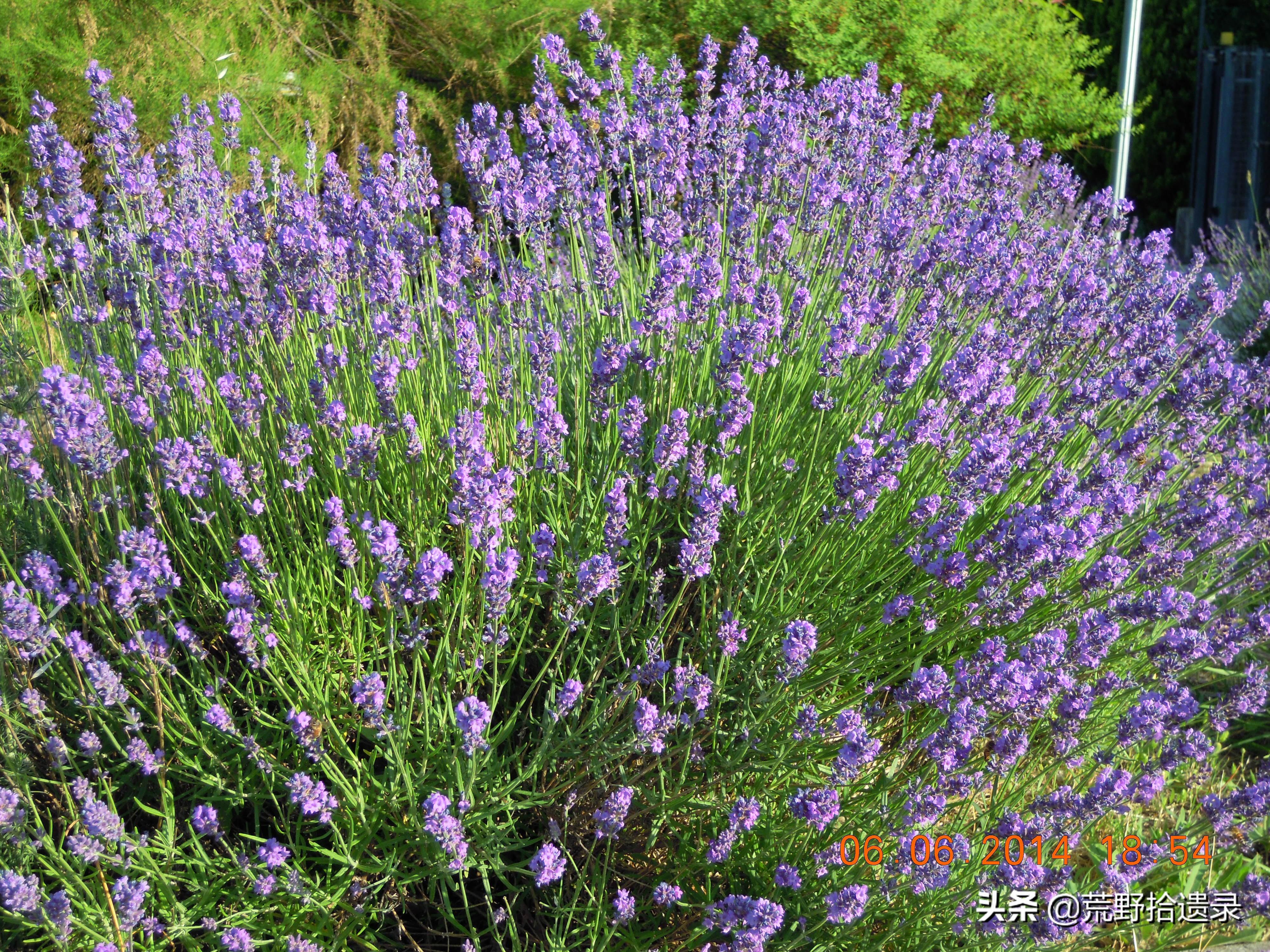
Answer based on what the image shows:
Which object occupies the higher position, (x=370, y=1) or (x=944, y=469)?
(x=370, y=1)

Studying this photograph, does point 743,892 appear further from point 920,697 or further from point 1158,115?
point 1158,115

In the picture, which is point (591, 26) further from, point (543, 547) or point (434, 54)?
point (434, 54)

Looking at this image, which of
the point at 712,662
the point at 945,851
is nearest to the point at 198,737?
the point at 712,662

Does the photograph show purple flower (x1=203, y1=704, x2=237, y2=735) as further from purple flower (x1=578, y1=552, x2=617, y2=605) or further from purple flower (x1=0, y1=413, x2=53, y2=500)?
purple flower (x1=578, y1=552, x2=617, y2=605)

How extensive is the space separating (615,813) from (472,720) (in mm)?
362

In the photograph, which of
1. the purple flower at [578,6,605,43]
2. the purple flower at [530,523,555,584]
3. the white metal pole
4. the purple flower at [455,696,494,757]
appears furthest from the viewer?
the white metal pole

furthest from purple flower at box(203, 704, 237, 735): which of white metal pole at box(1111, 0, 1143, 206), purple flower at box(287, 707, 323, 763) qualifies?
white metal pole at box(1111, 0, 1143, 206)

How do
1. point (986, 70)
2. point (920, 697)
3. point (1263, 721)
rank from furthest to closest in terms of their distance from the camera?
point (986, 70) → point (1263, 721) → point (920, 697)

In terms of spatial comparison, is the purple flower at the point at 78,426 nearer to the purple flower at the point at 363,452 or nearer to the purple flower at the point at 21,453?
the purple flower at the point at 21,453

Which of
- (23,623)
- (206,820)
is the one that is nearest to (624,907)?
(206,820)

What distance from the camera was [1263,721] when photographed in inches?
130

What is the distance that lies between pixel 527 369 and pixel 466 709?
4.54 feet

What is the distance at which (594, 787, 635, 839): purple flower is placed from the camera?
1773 mm

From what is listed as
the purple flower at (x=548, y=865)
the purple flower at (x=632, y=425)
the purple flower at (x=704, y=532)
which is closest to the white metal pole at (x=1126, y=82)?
the purple flower at (x=632, y=425)
